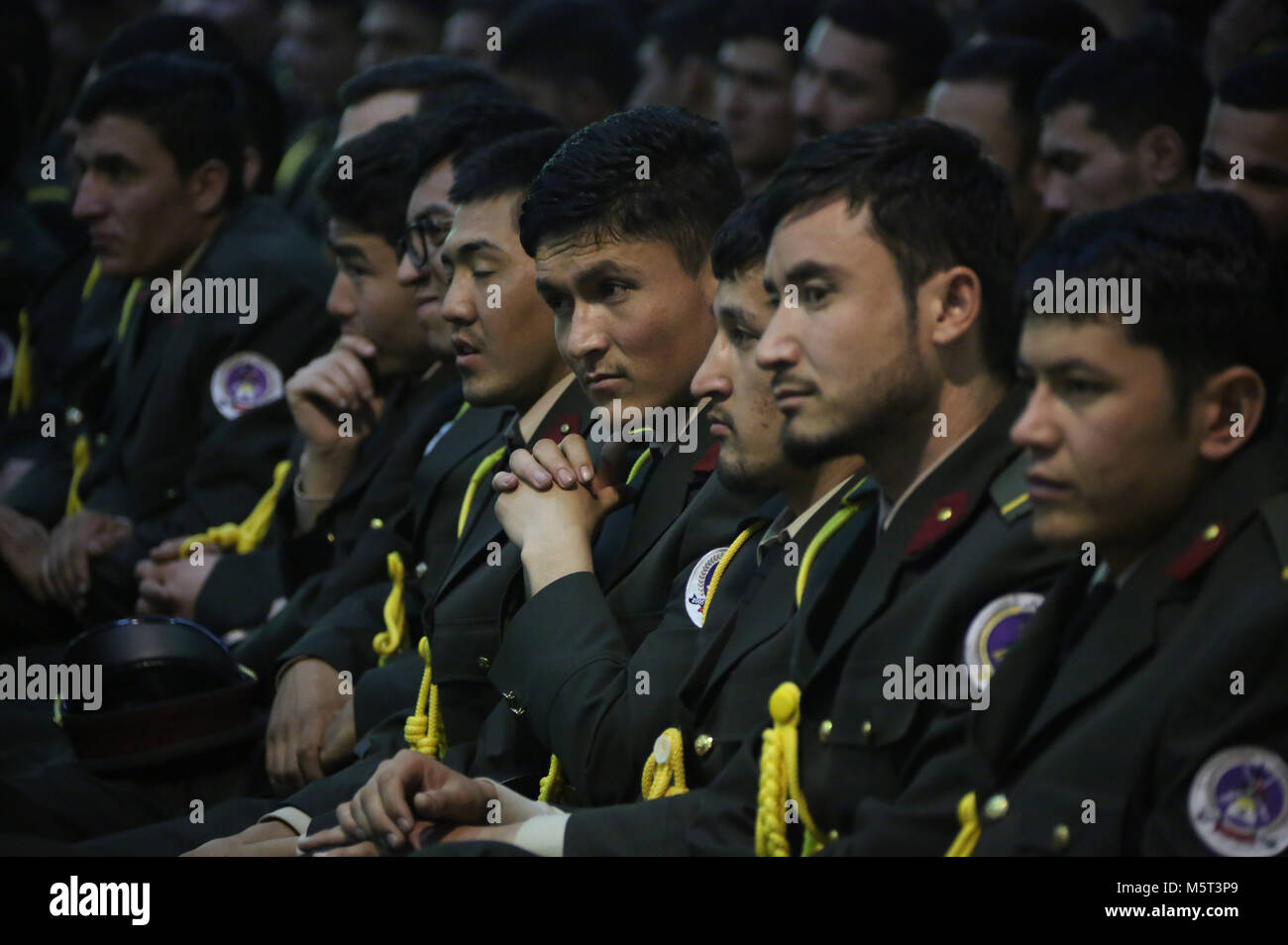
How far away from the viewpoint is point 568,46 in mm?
7180

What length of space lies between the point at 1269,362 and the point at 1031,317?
0.29m

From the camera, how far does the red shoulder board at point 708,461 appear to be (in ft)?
10.9

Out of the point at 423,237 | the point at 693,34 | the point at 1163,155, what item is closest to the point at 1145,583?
the point at 423,237

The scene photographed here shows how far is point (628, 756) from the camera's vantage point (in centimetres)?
305

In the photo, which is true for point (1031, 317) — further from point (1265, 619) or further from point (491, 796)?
point (491, 796)

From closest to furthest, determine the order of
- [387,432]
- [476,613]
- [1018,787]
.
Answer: [1018,787] → [476,613] → [387,432]

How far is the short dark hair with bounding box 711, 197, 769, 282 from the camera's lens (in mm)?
3076

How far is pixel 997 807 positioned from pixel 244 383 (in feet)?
10.8

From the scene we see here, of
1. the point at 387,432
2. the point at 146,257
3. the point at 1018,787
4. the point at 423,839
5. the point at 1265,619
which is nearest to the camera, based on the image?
the point at 1265,619

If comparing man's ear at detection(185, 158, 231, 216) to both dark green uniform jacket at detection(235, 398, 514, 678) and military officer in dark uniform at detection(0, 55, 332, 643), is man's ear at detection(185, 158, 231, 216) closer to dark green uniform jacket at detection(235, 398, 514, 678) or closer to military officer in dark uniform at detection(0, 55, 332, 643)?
military officer in dark uniform at detection(0, 55, 332, 643)

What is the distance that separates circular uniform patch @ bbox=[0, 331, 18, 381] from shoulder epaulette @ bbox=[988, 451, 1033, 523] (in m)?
4.49

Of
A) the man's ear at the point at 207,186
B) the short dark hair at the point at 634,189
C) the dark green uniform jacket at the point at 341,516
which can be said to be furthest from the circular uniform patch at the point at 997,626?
the man's ear at the point at 207,186

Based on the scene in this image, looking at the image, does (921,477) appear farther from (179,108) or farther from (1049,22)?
(1049,22)

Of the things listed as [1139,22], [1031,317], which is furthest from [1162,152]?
[1031,317]
